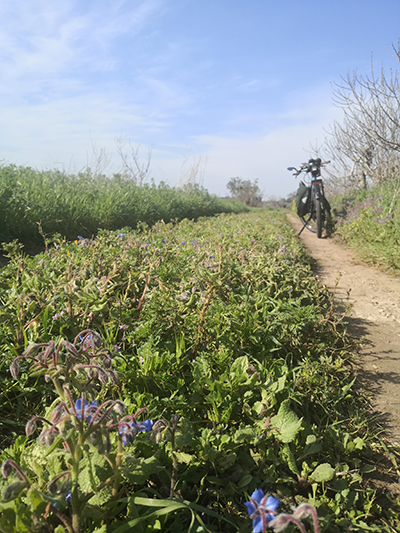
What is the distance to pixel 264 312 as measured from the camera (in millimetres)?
2514

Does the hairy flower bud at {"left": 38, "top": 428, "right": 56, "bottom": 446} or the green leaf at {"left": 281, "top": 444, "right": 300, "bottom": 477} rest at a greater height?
the hairy flower bud at {"left": 38, "top": 428, "right": 56, "bottom": 446}

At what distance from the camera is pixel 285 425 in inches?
58.9

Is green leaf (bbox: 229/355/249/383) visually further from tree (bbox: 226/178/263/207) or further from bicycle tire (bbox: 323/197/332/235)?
tree (bbox: 226/178/263/207)

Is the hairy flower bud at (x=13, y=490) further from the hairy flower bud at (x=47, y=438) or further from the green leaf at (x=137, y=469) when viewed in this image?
the green leaf at (x=137, y=469)

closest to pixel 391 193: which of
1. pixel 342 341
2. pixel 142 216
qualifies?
pixel 142 216

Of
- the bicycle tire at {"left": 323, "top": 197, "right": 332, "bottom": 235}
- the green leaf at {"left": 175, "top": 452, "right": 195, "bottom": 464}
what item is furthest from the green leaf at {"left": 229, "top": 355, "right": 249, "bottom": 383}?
the bicycle tire at {"left": 323, "top": 197, "right": 332, "bottom": 235}

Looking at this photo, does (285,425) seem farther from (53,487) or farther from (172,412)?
(53,487)

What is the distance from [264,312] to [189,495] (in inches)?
54.1

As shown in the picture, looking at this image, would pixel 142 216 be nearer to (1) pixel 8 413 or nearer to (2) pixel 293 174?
(2) pixel 293 174

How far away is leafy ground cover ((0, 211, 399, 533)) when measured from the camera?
1.03m

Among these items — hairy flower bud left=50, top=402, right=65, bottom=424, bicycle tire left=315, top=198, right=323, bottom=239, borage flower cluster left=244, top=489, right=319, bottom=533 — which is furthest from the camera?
bicycle tire left=315, top=198, right=323, bottom=239

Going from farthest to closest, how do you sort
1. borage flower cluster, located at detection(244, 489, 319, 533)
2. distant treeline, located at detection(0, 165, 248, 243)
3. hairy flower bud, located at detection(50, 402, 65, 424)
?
distant treeline, located at detection(0, 165, 248, 243) → hairy flower bud, located at detection(50, 402, 65, 424) → borage flower cluster, located at detection(244, 489, 319, 533)

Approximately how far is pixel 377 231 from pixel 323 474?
6.30 metres

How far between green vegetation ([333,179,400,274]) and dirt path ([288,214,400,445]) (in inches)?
9.6
